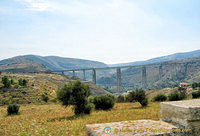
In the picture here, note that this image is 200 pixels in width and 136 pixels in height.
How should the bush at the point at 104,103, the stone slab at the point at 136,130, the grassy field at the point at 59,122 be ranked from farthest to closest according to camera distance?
the bush at the point at 104,103 < the grassy field at the point at 59,122 < the stone slab at the point at 136,130

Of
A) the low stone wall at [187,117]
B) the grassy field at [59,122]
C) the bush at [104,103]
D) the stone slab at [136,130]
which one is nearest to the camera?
the stone slab at [136,130]

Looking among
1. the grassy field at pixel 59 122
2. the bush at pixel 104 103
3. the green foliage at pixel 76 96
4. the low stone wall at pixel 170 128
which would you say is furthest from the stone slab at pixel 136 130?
the bush at pixel 104 103

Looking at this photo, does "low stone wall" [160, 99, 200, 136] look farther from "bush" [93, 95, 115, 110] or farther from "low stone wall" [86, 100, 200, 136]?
A: "bush" [93, 95, 115, 110]

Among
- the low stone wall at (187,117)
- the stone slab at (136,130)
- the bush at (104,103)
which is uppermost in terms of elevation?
the low stone wall at (187,117)

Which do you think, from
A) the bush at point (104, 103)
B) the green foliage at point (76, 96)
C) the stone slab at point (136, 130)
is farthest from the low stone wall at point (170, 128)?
the bush at point (104, 103)

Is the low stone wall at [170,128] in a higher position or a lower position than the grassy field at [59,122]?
higher

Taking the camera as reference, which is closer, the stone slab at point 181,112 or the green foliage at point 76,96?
the stone slab at point 181,112

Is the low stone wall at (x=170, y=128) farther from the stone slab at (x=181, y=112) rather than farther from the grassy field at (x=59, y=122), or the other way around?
the grassy field at (x=59, y=122)

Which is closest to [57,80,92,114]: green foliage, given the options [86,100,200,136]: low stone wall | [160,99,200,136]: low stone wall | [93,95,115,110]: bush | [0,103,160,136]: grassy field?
[0,103,160,136]: grassy field

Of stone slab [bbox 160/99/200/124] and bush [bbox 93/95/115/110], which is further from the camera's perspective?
bush [bbox 93/95/115/110]

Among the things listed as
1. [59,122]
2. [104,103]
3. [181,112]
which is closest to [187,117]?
[181,112]

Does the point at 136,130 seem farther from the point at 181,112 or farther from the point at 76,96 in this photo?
the point at 76,96

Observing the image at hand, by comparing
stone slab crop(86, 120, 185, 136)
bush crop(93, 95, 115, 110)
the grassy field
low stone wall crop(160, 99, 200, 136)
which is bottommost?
bush crop(93, 95, 115, 110)

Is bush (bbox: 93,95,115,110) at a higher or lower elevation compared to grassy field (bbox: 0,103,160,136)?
lower
